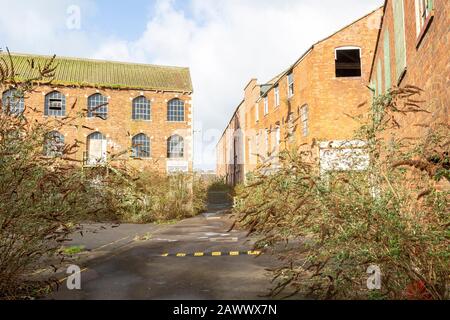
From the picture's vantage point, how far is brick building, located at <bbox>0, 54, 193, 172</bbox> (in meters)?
24.8

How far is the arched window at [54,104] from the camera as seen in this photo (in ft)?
80.2

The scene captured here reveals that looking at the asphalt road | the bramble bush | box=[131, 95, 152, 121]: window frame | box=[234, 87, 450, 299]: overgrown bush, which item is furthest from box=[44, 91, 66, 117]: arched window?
box=[234, 87, 450, 299]: overgrown bush

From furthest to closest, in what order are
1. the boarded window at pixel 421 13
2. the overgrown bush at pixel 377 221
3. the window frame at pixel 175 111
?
the window frame at pixel 175 111
the boarded window at pixel 421 13
the overgrown bush at pixel 377 221

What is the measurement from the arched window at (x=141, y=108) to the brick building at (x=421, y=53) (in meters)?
18.9

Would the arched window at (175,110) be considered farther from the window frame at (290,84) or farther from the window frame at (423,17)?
the window frame at (423,17)

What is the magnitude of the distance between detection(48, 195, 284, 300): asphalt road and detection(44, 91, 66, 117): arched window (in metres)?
15.8

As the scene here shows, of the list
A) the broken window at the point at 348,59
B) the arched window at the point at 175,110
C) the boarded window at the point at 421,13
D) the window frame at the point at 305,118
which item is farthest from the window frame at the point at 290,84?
the boarded window at the point at 421,13

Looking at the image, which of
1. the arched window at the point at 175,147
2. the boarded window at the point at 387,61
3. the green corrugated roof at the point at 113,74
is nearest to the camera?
the boarded window at the point at 387,61

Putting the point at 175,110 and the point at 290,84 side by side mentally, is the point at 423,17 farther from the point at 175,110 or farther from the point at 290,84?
the point at 175,110

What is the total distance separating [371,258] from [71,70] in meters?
27.3

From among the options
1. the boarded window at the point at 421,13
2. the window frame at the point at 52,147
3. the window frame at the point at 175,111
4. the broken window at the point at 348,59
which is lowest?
the window frame at the point at 52,147

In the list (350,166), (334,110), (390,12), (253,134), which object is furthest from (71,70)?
(350,166)

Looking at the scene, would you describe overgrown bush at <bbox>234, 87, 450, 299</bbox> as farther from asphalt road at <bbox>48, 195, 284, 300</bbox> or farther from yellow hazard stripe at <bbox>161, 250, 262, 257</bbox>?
yellow hazard stripe at <bbox>161, 250, 262, 257</bbox>
